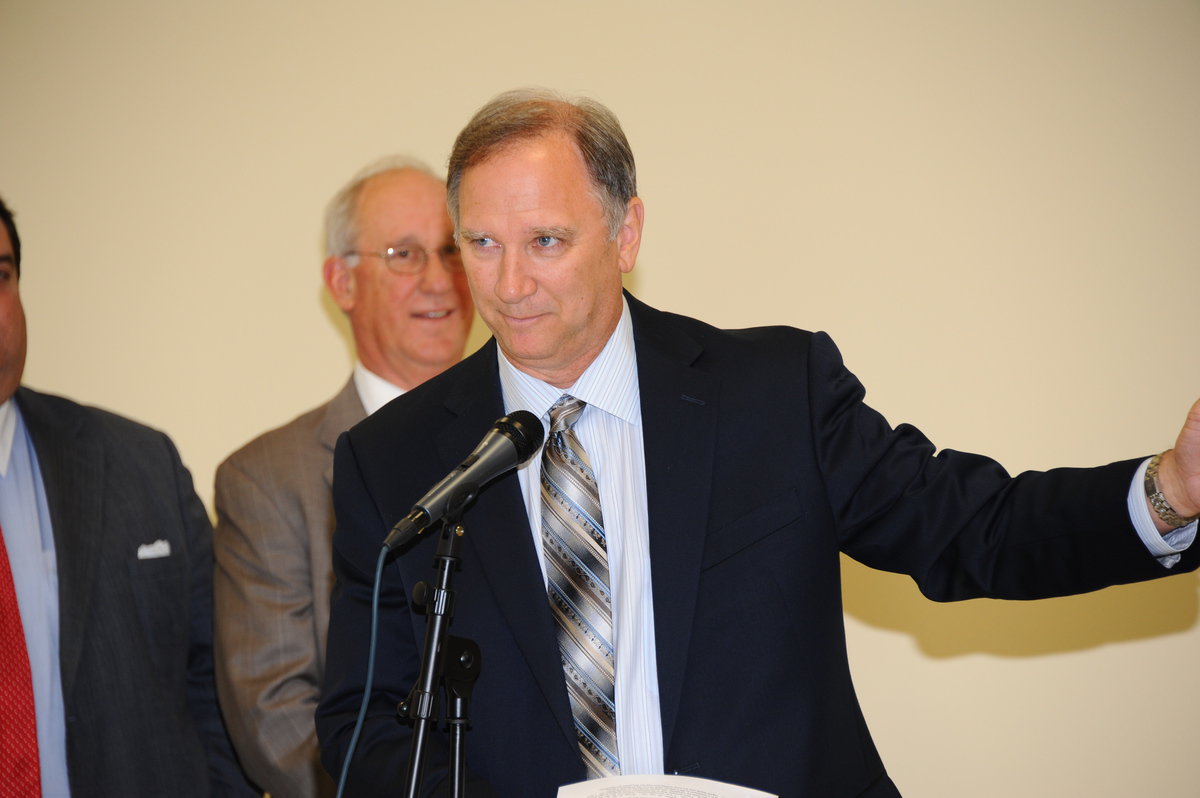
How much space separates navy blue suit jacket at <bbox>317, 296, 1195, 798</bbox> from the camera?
1.93 metres

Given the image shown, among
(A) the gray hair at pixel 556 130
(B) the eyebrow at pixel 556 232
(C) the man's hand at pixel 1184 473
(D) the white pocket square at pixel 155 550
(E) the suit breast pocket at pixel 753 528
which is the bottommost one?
(D) the white pocket square at pixel 155 550

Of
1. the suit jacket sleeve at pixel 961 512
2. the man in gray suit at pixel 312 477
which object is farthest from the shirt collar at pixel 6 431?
the suit jacket sleeve at pixel 961 512

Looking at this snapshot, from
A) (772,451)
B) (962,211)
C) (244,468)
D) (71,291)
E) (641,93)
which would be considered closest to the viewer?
(772,451)

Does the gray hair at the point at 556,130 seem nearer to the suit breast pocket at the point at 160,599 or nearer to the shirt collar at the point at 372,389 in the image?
the shirt collar at the point at 372,389

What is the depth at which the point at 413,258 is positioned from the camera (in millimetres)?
3416

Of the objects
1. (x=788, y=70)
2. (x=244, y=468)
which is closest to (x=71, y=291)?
(x=244, y=468)

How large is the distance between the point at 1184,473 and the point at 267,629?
2255 millimetres

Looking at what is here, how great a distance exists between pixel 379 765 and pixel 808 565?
84 cm

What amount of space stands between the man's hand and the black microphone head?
3.26ft

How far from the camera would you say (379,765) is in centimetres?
194

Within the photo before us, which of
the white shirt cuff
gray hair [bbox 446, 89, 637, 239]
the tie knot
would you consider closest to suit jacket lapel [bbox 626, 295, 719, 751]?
the tie knot

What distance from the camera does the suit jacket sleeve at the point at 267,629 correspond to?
9.52ft

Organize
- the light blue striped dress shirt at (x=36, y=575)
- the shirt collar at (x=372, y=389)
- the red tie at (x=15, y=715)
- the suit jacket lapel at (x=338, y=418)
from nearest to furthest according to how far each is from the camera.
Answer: the red tie at (x=15, y=715) → the light blue striped dress shirt at (x=36, y=575) → the suit jacket lapel at (x=338, y=418) → the shirt collar at (x=372, y=389)

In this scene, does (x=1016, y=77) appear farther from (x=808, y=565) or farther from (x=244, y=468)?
(x=244, y=468)
